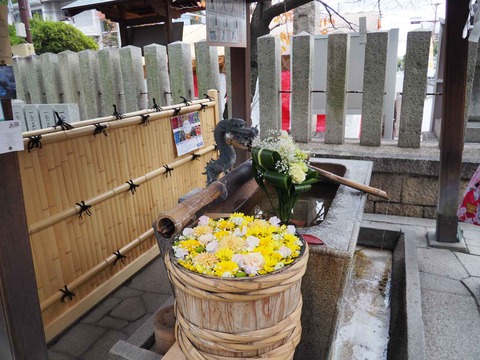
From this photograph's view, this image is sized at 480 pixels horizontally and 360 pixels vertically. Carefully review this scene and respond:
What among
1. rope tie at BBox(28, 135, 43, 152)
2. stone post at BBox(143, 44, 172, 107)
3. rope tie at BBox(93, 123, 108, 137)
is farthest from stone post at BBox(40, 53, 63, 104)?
rope tie at BBox(28, 135, 43, 152)

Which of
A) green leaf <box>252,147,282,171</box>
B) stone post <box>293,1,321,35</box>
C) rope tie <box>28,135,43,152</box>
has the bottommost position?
green leaf <box>252,147,282,171</box>

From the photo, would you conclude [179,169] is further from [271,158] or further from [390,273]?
[390,273]

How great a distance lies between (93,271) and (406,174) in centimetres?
386

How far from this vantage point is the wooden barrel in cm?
148

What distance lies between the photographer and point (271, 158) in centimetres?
261

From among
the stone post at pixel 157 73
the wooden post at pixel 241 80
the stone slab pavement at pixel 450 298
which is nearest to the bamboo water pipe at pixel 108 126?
the wooden post at pixel 241 80

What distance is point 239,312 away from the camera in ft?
5.05

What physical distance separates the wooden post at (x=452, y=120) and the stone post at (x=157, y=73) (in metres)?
4.07

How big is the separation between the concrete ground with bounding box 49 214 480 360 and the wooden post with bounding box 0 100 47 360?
61cm

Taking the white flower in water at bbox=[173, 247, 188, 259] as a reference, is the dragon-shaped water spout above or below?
above

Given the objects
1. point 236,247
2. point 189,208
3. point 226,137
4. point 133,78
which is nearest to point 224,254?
point 236,247

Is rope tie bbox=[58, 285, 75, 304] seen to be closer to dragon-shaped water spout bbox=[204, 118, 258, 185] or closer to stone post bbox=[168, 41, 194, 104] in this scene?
dragon-shaped water spout bbox=[204, 118, 258, 185]

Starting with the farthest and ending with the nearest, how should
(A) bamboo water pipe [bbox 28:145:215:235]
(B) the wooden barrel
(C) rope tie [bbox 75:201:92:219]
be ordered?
(C) rope tie [bbox 75:201:92:219] < (A) bamboo water pipe [bbox 28:145:215:235] < (B) the wooden barrel

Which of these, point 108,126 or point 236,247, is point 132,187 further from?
point 236,247
